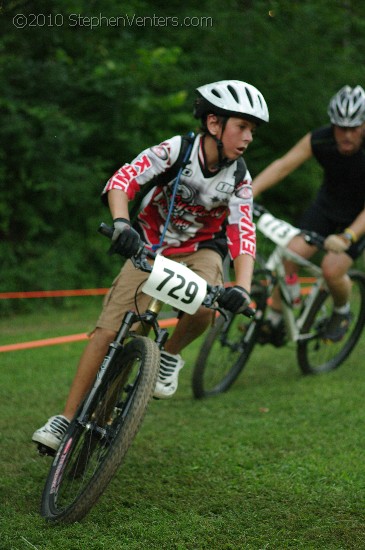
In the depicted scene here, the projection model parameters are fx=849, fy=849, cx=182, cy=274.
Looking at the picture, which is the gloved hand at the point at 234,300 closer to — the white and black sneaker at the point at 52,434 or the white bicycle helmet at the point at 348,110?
the white and black sneaker at the point at 52,434

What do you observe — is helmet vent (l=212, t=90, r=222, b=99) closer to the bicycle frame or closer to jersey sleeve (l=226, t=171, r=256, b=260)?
jersey sleeve (l=226, t=171, r=256, b=260)

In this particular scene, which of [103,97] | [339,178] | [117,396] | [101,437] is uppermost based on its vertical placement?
[339,178]

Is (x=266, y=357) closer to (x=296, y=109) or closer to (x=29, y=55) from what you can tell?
(x=29, y=55)

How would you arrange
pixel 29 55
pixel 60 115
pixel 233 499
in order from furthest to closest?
pixel 29 55, pixel 60 115, pixel 233 499

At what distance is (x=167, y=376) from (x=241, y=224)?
883 mm

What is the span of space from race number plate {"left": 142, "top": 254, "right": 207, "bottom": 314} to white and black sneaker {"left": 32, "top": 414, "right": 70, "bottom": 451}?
2.71 feet

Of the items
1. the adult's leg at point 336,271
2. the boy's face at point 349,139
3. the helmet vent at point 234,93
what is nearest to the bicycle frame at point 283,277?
the adult's leg at point 336,271

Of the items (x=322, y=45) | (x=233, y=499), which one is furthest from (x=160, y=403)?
(x=322, y=45)

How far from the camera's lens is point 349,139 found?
662cm

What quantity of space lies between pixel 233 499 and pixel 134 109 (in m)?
9.25

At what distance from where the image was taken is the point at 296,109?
601 inches

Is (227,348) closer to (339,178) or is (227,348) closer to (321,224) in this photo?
(321,224)

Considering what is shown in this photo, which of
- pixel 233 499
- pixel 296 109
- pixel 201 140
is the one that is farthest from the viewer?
pixel 296 109
